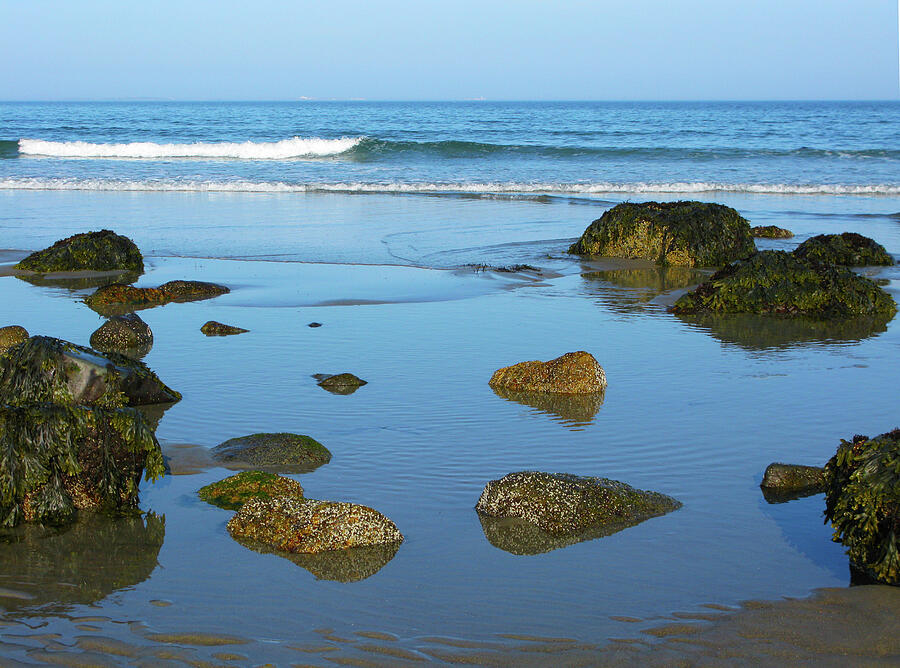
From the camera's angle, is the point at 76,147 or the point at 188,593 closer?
the point at 188,593

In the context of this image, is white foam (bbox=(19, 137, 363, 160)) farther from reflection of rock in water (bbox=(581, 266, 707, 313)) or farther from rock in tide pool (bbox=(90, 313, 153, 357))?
rock in tide pool (bbox=(90, 313, 153, 357))

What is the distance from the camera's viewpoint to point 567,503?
5.07 m

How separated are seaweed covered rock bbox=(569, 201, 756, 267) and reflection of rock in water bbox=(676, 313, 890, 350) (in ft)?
13.6

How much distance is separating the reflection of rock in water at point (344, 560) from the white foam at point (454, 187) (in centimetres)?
2196

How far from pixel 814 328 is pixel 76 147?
42.3 m

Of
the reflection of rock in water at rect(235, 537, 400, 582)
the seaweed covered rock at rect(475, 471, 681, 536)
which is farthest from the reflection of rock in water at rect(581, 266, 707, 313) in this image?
the reflection of rock in water at rect(235, 537, 400, 582)

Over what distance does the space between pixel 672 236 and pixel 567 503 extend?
10627 mm

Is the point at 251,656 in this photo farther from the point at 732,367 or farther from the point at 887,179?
the point at 887,179

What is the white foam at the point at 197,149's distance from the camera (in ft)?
143

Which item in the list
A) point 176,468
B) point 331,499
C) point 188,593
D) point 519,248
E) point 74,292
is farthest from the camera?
point 519,248

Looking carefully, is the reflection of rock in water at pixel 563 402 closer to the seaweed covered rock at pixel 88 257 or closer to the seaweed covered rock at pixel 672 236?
the seaweed covered rock at pixel 672 236

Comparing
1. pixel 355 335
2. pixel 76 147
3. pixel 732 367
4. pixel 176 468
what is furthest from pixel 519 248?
pixel 76 147

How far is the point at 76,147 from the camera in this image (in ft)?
149

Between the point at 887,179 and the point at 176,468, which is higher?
the point at 887,179
